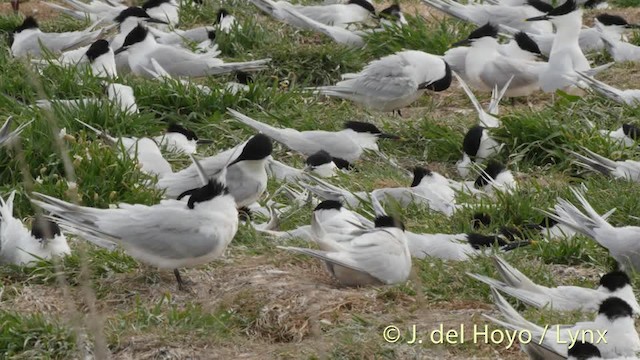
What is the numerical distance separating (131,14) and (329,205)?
3831mm

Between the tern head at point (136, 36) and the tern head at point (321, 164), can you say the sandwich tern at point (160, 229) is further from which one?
the tern head at point (136, 36)

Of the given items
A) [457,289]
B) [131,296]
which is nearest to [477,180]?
[457,289]

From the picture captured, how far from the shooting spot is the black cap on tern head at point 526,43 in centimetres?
915

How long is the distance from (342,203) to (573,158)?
1349 mm

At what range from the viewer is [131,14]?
961 centimetres

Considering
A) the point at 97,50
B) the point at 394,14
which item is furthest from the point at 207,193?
the point at 394,14

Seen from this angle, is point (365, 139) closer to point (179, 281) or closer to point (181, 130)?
point (181, 130)

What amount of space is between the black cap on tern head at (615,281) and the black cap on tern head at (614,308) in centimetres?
35

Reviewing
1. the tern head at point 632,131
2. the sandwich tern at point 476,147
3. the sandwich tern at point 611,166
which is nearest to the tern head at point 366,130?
the sandwich tern at point 476,147

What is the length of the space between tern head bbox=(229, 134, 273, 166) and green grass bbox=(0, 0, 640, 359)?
0.33 meters

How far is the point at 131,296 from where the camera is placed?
5.38 m

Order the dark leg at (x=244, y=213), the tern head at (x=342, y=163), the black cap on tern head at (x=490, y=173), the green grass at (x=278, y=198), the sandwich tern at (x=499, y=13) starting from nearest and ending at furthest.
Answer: the green grass at (x=278, y=198) → the dark leg at (x=244, y=213) → the black cap on tern head at (x=490, y=173) → the tern head at (x=342, y=163) → the sandwich tern at (x=499, y=13)

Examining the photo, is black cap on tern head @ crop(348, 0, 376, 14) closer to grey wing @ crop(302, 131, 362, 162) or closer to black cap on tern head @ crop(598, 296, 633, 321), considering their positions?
grey wing @ crop(302, 131, 362, 162)

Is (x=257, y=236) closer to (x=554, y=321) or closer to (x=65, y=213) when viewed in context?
(x=65, y=213)
